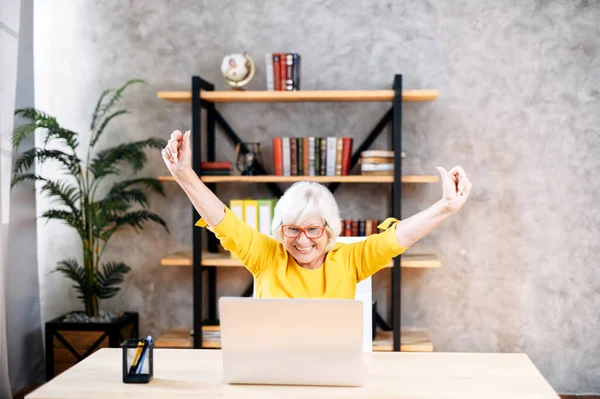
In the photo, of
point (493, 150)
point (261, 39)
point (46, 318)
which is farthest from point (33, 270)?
point (493, 150)

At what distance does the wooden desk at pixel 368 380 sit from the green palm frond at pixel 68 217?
1726mm

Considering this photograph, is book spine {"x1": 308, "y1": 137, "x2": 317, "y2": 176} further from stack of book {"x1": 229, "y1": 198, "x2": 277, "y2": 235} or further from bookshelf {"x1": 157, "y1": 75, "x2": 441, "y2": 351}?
stack of book {"x1": 229, "y1": 198, "x2": 277, "y2": 235}

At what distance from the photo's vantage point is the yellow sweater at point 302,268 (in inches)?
85.3

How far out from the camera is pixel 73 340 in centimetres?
354

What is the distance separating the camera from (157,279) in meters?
3.99

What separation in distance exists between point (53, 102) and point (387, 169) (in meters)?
2.13

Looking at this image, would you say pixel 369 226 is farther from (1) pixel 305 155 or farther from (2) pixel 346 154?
(1) pixel 305 155

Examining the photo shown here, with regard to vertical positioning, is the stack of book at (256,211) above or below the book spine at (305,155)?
below

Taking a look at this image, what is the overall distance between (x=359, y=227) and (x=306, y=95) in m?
0.80

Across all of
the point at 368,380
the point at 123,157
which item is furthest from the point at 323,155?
the point at 368,380

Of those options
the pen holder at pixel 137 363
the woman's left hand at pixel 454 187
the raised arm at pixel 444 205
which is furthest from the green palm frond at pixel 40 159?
the woman's left hand at pixel 454 187

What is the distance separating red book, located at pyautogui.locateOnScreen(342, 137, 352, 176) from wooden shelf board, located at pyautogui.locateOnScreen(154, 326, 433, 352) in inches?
37.8

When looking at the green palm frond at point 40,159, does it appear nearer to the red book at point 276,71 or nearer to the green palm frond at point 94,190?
the green palm frond at point 94,190

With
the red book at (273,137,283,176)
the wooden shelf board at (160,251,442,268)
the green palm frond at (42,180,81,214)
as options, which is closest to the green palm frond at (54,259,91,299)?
the green palm frond at (42,180,81,214)
